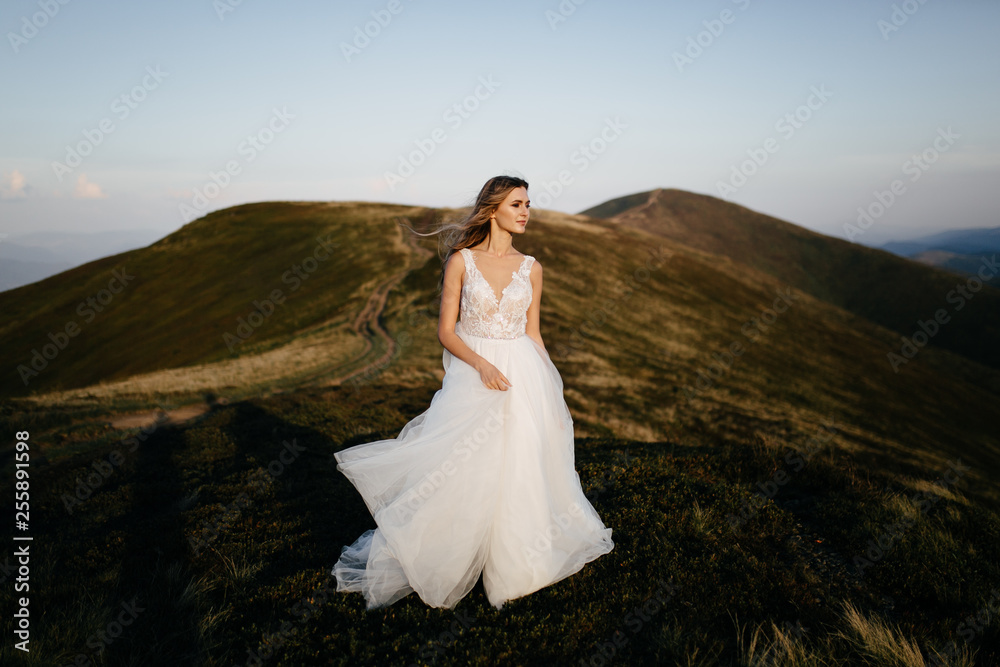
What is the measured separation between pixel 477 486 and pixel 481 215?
112 inches

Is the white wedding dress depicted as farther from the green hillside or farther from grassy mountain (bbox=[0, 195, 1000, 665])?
the green hillside

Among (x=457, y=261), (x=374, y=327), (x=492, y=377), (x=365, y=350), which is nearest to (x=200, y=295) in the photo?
(x=374, y=327)

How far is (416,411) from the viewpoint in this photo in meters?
13.4

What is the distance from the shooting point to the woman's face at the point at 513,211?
514 centimetres

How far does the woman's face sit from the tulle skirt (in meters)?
1.26

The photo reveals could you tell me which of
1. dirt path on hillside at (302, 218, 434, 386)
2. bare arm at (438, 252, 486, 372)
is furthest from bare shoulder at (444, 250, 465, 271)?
dirt path on hillside at (302, 218, 434, 386)

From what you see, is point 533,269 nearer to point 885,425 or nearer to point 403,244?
point 885,425

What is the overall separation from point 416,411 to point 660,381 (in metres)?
19.6

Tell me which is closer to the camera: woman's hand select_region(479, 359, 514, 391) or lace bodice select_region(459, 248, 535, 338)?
woman's hand select_region(479, 359, 514, 391)

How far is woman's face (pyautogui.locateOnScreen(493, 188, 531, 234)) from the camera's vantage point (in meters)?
5.14

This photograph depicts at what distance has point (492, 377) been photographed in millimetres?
4855

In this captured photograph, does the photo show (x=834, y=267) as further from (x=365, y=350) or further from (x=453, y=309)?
(x=453, y=309)

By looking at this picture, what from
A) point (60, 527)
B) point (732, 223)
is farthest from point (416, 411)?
point (732, 223)

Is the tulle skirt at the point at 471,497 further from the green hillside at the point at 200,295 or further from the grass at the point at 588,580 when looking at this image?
the green hillside at the point at 200,295
